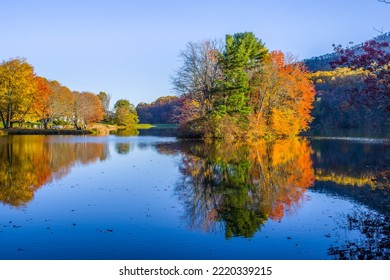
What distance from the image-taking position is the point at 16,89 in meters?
57.9

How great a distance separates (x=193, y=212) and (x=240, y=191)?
3.51 meters

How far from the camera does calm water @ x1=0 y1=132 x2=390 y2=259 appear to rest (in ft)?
26.6

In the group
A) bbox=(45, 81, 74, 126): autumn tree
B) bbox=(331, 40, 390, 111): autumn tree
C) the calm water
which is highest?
bbox=(45, 81, 74, 126): autumn tree

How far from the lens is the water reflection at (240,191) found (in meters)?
10.5

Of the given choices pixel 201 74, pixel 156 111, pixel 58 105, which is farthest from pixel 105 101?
pixel 201 74

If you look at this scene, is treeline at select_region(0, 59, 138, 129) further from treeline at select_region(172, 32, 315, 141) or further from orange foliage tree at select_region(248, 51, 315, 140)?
orange foliage tree at select_region(248, 51, 315, 140)

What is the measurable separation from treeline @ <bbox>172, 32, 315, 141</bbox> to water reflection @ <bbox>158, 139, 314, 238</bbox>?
62.8 ft

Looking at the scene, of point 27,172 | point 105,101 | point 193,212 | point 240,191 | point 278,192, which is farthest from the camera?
point 105,101

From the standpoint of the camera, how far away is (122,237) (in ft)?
29.2

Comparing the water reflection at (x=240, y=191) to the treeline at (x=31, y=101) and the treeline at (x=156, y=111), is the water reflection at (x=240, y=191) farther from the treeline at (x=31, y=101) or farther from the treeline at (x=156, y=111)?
the treeline at (x=156, y=111)

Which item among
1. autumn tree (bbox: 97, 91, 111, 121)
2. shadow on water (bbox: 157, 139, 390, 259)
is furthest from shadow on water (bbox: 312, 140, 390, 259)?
autumn tree (bbox: 97, 91, 111, 121)

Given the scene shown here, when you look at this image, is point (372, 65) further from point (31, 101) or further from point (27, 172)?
point (31, 101)

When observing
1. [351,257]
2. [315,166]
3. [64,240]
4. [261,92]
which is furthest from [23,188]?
[261,92]

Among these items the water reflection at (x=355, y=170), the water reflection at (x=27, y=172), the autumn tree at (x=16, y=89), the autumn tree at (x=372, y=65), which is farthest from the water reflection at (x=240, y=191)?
the autumn tree at (x=16, y=89)
